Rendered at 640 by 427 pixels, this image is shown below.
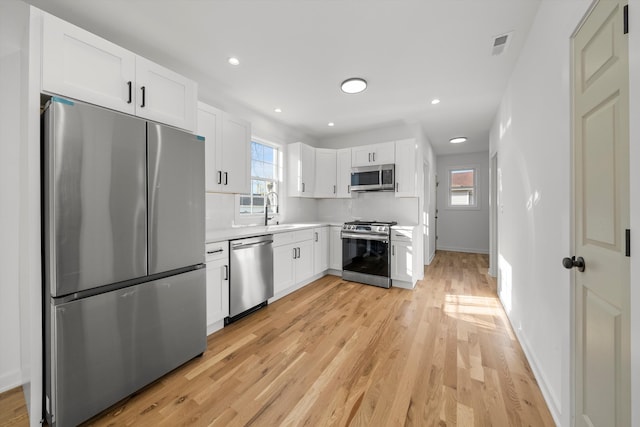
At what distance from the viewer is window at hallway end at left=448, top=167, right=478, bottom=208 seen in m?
6.61

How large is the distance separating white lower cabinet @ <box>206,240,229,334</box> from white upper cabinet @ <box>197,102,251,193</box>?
71cm

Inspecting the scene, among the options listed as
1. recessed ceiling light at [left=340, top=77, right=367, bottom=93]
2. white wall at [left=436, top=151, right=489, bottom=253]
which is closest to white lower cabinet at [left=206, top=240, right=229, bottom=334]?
recessed ceiling light at [left=340, top=77, right=367, bottom=93]

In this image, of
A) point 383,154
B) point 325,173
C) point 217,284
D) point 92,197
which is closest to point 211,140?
point 92,197

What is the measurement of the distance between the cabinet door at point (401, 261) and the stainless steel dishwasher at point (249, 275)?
Result: 187 cm

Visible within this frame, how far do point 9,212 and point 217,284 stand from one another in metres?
1.54

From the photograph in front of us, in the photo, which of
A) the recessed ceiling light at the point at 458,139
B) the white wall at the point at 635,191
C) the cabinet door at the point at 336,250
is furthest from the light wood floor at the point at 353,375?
the recessed ceiling light at the point at 458,139

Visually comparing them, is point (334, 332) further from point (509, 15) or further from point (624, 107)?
point (509, 15)

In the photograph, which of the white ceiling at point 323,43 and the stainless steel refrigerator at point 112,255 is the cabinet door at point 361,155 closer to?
the white ceiling at point 323,43

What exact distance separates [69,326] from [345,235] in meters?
3.27

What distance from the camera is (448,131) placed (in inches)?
183

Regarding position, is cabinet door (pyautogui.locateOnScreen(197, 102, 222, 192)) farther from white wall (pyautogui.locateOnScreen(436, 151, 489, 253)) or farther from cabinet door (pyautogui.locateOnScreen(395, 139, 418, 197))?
white wall (pyautogui.locateOnScreen(436, 151, 489, 253))

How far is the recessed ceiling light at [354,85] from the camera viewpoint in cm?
273

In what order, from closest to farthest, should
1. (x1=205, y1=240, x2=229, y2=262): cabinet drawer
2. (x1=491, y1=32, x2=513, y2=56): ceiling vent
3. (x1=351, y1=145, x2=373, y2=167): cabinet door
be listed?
(x1=491, y1=32, x2=513, y2=56): ceiling vent
(x1=205, y1=240, x2=229, y2=262): cabinet drawer
(x1=351, y1=145, x2=373, y2=167): cabinet door

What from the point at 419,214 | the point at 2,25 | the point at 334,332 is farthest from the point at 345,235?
the point at 2,25
